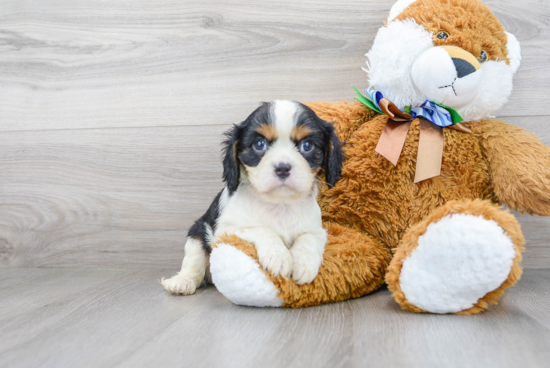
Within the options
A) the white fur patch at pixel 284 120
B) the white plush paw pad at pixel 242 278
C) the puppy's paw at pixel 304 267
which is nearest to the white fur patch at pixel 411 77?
the white fur patch at pixel 284 120

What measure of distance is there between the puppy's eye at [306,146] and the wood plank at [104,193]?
0.76 metres

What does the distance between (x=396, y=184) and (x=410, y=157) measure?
0.33 ft

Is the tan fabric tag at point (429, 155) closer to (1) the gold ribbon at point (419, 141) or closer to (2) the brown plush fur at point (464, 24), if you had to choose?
(1) the gold ribbon at point (419, 141)

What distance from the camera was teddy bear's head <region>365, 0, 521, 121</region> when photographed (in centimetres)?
143

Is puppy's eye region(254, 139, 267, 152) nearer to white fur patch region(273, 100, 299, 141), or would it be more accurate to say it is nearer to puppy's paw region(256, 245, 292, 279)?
white fur patch region(273, 100, 299, 141)

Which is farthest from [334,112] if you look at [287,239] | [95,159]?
[95,159]

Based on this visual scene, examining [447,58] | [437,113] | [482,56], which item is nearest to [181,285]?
[437,113]

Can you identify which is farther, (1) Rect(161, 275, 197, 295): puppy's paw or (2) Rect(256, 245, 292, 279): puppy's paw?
(1) Rect(161, 275, 197, 295): puppy's paw

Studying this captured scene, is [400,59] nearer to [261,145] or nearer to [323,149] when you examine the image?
[323,149]

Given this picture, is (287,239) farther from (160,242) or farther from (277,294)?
(160,242)

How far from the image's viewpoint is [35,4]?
2.22m

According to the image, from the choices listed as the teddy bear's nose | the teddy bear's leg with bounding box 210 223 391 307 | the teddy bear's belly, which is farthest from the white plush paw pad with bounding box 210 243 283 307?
the teddy bear's nose

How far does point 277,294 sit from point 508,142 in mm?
886

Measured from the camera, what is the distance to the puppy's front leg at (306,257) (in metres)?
1.32
